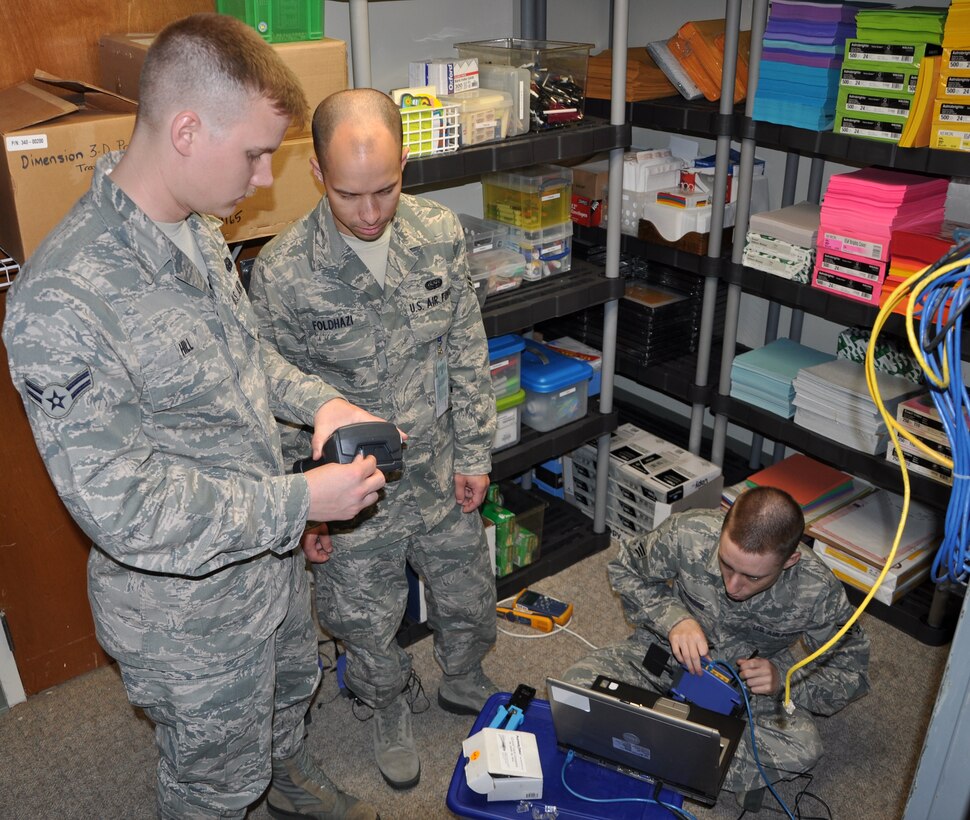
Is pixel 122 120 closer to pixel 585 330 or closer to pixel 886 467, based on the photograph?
pixel 585 330

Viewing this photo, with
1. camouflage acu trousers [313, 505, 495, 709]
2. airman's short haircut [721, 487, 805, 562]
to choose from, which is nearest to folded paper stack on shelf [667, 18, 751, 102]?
airman's short haircut [721, 487, 805, 562]

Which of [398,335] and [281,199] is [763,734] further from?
[281,199]

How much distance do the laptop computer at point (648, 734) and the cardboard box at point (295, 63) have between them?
153 cm

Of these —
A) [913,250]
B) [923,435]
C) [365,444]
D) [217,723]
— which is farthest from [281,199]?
[923,435]

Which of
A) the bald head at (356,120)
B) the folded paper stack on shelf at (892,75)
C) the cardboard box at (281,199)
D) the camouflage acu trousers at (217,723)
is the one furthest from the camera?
the folded paper stack on shelf at (892,75)

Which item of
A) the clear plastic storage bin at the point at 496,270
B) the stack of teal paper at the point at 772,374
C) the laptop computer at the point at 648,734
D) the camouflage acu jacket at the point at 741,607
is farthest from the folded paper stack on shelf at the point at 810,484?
the laptop computer at the point at 648,734

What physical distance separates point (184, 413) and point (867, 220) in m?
2.09

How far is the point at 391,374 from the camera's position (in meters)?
2.15

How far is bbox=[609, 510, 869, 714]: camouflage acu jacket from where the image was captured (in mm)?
2238

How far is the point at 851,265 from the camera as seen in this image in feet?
8.84

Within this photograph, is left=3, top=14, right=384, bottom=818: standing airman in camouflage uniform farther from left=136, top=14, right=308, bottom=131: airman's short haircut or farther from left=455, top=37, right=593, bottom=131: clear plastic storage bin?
left=455, top=37, right=593, bottom=131: clear plastic storage bin

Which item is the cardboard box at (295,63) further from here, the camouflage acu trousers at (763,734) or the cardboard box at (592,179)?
the camouflage acu trousers at (763,734)

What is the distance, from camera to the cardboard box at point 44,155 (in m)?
1.88

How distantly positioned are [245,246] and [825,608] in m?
1.88
